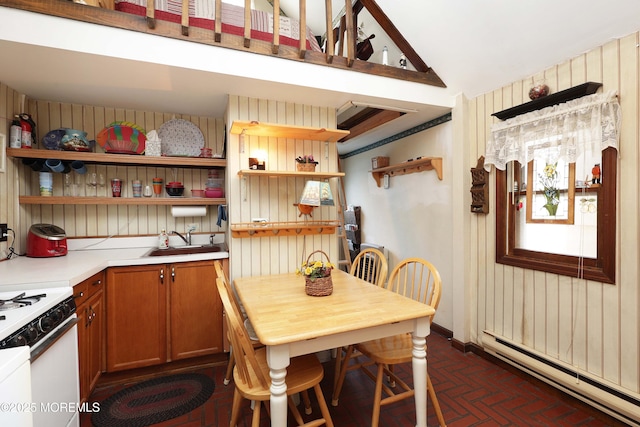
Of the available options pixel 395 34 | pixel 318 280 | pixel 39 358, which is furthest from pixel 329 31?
pixel 39 358

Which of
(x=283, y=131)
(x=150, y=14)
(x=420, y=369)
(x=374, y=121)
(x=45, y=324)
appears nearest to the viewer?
(x=45, y=324)

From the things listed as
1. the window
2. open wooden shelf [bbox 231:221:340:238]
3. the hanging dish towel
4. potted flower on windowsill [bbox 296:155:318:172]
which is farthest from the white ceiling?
open wooden shelf [bbox 231:221:340:238]

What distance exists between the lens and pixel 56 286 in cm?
161

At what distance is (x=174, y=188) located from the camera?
2.83 meters

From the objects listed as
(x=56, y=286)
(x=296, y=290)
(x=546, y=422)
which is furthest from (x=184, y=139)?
(x=546, y=422)

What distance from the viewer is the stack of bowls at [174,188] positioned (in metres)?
2.82

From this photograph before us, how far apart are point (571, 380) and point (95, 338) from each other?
128 inches

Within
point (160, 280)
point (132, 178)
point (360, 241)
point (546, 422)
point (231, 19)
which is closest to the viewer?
point (546, 422)

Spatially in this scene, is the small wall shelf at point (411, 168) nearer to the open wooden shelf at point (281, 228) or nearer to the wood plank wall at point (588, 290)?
the wood plank wall at point (588, 290)

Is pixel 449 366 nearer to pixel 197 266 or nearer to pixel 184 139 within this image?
pixel 197 266

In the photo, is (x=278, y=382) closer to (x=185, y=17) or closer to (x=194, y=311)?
(x=194, y=311)

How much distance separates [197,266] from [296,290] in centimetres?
100


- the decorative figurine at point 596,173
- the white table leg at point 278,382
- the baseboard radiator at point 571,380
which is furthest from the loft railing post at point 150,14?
the baseboard radiator at point 571,380

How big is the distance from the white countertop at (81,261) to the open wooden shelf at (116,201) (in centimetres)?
44
